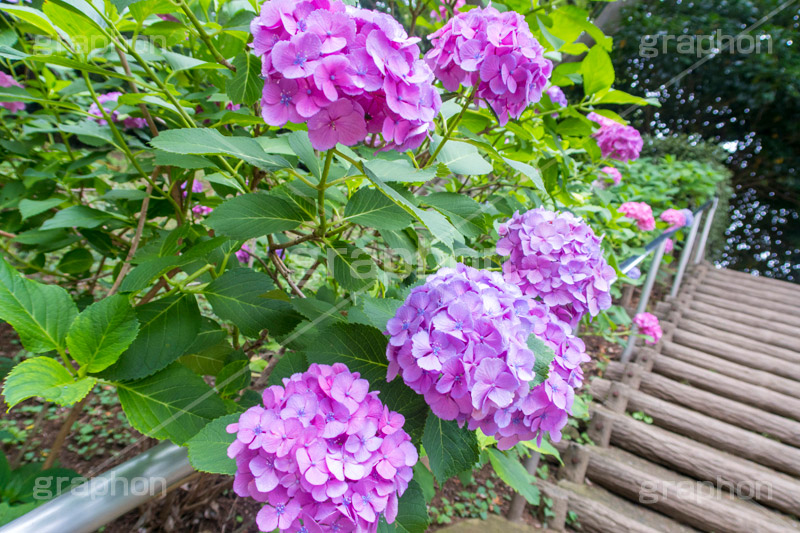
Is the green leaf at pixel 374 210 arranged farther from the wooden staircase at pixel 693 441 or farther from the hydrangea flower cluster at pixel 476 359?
the wooden staircase at pixel 693 441

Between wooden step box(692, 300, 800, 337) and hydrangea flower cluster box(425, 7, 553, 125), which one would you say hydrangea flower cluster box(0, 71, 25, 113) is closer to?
hydrangea flower cluster box(425, 7, 553, 125)

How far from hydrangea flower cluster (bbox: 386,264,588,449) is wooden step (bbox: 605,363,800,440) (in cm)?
380

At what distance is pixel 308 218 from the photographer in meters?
0.77

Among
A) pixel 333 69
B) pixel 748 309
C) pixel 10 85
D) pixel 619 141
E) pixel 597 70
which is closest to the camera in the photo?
pixel 333 69

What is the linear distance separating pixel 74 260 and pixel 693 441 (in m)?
4.16

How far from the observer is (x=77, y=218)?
98 centimetres

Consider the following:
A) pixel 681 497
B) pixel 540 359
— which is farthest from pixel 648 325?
pixel 540 359

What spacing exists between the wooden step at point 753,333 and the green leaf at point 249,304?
5.65 metres

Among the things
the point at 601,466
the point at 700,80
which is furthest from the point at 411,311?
the point at 700,80

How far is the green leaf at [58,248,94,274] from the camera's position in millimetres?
1261

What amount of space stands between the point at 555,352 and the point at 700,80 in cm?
1106

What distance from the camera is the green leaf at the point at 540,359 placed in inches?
26.2

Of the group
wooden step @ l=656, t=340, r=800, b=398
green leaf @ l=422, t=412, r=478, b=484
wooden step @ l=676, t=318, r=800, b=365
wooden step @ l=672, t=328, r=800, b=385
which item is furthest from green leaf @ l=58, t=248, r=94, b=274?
wooden step @ l=676, t=318, r=800, b=365

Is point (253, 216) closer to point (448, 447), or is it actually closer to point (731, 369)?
point (448, 447)
